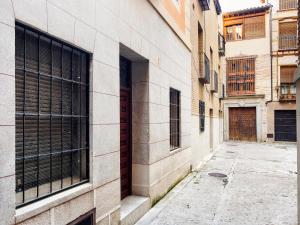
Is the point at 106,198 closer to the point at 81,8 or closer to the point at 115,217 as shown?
the point at 115,217

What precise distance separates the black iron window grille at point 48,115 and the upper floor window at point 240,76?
19860 mm

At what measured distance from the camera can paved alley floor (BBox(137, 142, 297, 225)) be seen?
513cm

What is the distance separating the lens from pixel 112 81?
4141 mm

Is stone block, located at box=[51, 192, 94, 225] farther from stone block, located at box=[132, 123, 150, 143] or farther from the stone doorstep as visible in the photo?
stone block, located at box=[132, 123, 150, 143]

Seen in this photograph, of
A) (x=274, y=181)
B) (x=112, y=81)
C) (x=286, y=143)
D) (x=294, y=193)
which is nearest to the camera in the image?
(x=112, y=81)

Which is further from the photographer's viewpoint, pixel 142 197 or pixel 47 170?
pixel 142 197

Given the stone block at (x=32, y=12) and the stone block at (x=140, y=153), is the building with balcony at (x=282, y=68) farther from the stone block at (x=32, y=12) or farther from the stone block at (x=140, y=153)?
the stone block at (x=32, y=12)

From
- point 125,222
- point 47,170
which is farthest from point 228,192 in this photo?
point 47,170

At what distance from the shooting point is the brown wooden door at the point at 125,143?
5.38m

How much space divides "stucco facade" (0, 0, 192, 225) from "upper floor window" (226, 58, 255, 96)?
48.4 feet

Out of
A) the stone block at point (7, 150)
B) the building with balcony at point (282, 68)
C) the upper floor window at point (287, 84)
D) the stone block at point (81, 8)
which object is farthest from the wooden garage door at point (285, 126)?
the stone block at point (7, 150)

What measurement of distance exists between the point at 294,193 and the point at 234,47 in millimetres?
17284

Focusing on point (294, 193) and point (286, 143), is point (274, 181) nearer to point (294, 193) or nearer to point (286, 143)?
point (294, 193)

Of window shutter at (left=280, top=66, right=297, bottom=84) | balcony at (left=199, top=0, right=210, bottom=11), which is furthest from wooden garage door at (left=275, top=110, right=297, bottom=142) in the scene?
balcony at (left=199, top=0, right=210, bottom=11)
